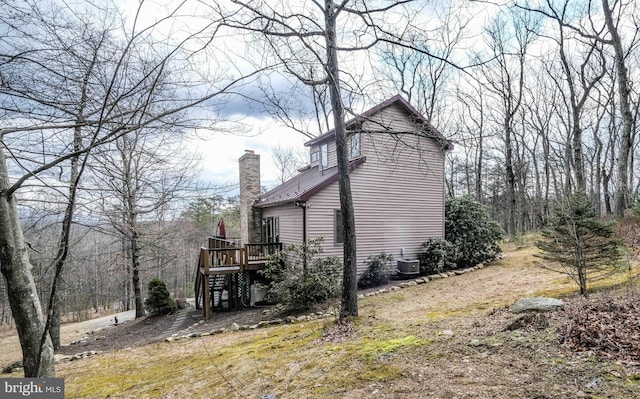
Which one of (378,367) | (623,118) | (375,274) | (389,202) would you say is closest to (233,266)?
(375,274)

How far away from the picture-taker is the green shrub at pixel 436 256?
12.1 metres

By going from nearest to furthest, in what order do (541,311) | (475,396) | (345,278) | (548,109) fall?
(475,396), (541,311), (345,278), (548,109)

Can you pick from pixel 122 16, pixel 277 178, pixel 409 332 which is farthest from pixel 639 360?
pixel 277 178

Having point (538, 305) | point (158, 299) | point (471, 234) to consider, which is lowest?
point (158, 299)

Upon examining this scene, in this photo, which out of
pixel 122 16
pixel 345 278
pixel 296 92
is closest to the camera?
pixel 122 16

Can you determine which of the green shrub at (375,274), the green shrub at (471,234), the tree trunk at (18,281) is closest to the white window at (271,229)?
the green shrub at (375,274)

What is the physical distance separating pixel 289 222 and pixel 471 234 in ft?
23.6

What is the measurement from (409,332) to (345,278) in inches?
75.3

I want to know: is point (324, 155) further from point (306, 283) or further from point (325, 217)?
point (306, 283)

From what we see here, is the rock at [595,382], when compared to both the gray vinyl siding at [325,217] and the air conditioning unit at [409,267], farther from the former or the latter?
the air conditioning unit at [409,267]

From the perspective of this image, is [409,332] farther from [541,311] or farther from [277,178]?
[277,178]

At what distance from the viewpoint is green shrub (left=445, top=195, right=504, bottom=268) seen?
502 inches

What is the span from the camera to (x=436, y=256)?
40.0 ft

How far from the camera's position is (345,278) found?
606cm
